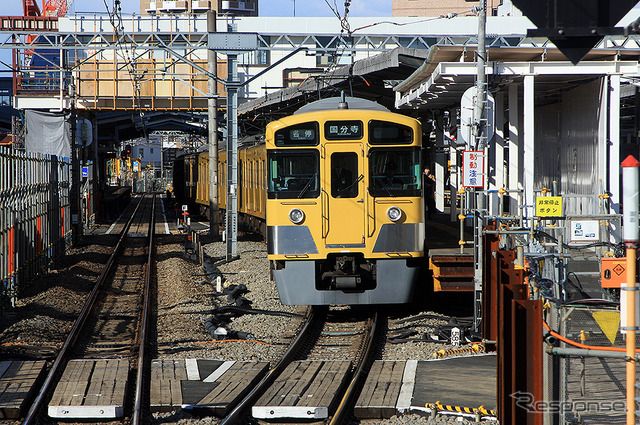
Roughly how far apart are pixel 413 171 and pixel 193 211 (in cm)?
2938

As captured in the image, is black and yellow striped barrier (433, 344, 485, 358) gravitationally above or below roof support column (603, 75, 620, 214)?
below

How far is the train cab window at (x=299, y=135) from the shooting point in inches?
434

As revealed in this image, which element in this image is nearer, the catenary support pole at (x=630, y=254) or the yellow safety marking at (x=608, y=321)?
the catenary support pole at (x=630, y=254)

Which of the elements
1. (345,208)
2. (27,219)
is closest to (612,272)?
(345,208)

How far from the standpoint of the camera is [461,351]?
9023 mm

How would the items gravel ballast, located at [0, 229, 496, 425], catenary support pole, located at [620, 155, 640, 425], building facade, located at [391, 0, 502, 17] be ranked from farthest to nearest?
building facade, located at [391, 0, 502, 17]
gravel ballast, located at [0, 229, 496, 425]
catenary support pole, located at [620, 155, 640, 425]

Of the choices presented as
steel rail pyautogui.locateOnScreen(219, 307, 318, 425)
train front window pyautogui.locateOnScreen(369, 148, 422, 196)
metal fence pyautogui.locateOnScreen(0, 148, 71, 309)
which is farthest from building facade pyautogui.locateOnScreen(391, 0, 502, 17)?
steel rail pyautogui.locateOnScreen(219, 307, 318, 425)

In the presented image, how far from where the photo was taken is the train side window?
1091 centimetres

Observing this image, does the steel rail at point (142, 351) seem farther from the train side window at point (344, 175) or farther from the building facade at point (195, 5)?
the building facade at point (195, 5)

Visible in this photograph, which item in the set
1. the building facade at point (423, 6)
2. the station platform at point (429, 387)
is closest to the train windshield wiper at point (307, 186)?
the station platform at point (429, 387)

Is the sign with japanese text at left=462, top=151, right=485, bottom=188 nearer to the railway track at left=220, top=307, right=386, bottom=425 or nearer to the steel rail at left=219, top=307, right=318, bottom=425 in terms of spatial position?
the railway track at left=220, top=307, right=386, bottom=425

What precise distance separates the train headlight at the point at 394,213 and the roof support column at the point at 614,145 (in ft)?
17.0

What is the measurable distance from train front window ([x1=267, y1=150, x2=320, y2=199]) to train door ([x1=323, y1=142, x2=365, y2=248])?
215 mm

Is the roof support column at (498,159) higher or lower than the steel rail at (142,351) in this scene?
higher
